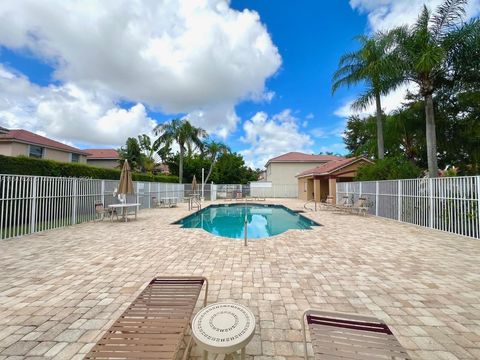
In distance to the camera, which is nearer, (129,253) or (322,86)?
(129,253)

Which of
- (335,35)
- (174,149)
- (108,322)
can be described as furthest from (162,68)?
(174,149)

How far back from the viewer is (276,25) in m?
13.0

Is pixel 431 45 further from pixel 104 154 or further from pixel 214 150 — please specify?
pixel 104 154

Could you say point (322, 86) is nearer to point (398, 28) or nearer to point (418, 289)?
point (398, 28)

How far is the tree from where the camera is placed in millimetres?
28875

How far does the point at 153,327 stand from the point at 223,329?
0.66 metres

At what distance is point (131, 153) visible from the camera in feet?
95.2

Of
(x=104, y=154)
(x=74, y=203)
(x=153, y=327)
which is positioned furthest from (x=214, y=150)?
(x=153, y=327)

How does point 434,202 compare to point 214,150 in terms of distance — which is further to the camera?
point 214,150

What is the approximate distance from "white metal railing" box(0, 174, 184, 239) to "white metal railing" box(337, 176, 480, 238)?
1391 centimetres

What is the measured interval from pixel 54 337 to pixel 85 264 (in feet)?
8.63

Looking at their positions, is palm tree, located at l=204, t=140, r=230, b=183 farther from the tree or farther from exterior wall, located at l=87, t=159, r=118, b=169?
exterior wall, located at l=87, t=159, r=118, b=169

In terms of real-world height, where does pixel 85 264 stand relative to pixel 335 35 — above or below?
below

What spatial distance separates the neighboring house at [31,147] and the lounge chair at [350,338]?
20.9 m
